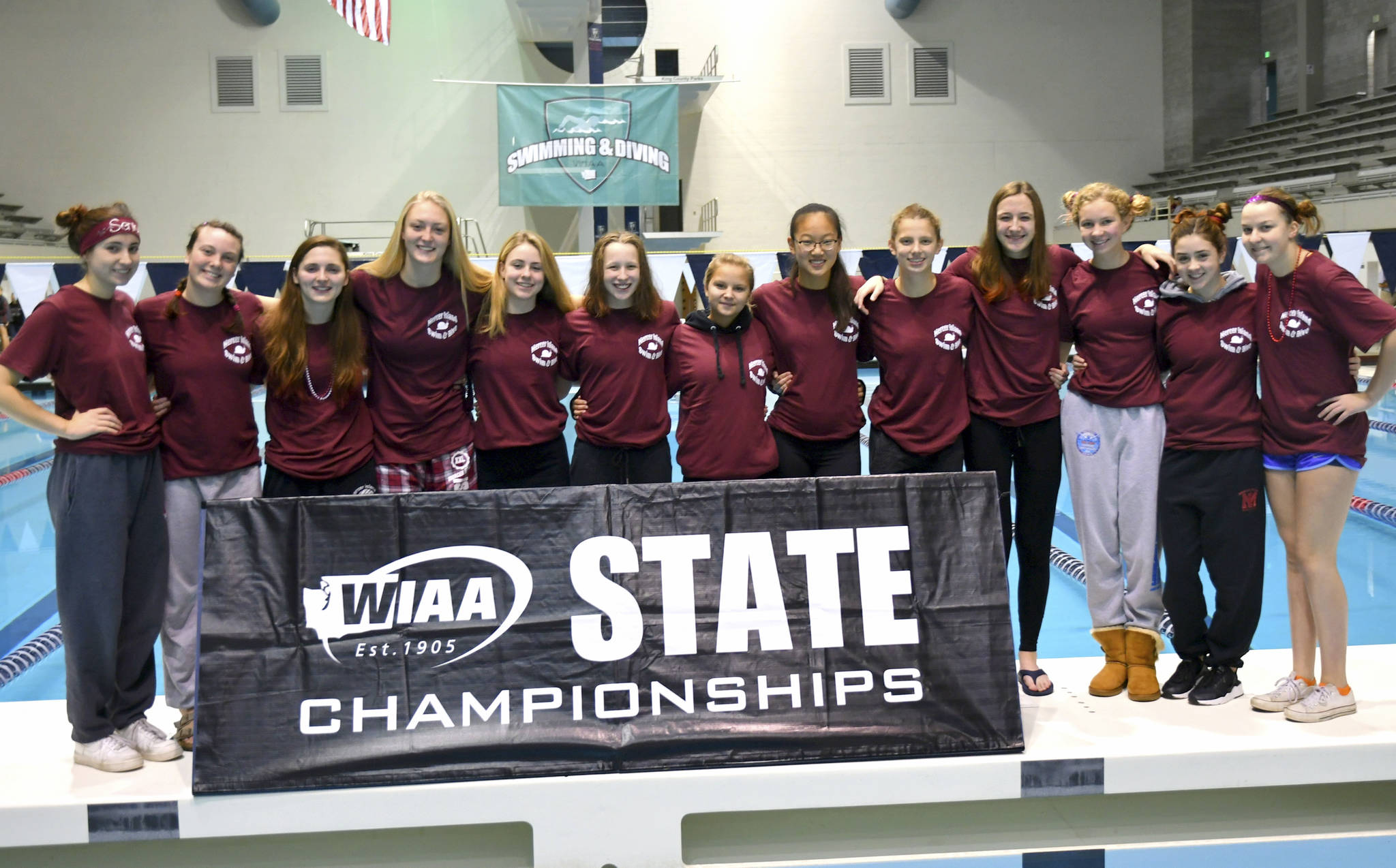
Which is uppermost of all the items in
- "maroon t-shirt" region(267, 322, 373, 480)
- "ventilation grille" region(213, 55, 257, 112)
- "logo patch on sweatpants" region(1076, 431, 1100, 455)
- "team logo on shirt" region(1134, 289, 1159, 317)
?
"ventilation grille" region(213, 55, 257, 112)

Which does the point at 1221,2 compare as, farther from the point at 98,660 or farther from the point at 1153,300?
the point at 98,660

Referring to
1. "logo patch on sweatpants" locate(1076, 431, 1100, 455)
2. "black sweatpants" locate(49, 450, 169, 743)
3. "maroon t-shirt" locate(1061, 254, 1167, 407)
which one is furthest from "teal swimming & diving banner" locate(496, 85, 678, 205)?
"black sweatpants" locate(49, 450, 169, 743)

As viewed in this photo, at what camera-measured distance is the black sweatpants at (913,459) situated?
10.7 ft

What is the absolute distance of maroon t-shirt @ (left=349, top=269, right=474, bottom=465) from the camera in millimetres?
3207

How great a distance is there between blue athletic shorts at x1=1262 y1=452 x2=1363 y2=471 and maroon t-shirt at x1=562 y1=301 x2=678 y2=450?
179cm

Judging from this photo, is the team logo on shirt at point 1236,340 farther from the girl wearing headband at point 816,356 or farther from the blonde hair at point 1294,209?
the girl wearing headband at point 816,356

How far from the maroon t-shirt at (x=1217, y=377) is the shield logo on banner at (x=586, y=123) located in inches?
407

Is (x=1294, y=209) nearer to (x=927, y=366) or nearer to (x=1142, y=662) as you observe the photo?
(x=927, y=366)

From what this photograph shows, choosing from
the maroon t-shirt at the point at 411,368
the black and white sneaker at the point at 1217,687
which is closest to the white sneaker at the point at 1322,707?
the black and white sneaker at the point at 1217,687

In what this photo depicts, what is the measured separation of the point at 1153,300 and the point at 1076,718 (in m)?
1.25

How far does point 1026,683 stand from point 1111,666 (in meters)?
0.26

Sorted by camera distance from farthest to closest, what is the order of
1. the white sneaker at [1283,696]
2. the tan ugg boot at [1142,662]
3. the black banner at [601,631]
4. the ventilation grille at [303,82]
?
1. the ventilation grille at [303,82]
2. the tan ugg boot at [1142,662]
3. the white sneaker at [1283,696]
4. the black banner at [601,631]

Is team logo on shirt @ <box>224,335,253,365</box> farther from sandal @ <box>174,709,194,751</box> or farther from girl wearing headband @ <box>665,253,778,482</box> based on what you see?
girl wearing headband @ <box>665,253,778,482</box>

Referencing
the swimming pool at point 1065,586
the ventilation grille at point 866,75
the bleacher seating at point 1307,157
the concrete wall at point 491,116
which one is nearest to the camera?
the swimming pool at point 1065,586
